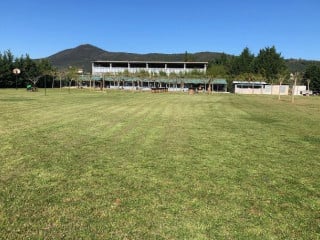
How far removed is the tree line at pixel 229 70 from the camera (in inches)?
3469

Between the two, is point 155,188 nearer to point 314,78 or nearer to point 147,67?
point 147,67

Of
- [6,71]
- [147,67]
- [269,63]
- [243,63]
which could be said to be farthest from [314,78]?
[6,71]

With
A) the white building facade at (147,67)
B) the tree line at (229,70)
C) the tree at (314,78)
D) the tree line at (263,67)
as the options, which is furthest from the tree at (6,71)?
the tree at (314,78)

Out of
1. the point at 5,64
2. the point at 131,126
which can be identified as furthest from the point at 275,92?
the point at 131,126

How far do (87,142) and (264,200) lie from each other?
673cm

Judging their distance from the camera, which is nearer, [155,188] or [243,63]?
[155,188]

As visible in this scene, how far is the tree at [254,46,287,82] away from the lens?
439ft

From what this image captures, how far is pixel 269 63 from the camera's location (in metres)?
135

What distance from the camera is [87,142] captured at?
463 inches

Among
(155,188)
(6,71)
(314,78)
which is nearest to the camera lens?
(155,188)

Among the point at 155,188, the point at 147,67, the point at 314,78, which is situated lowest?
the point at 155,188

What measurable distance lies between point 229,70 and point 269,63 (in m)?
14.8

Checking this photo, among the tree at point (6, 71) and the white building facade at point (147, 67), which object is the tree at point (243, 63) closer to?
the white building facade at point (147, 67)

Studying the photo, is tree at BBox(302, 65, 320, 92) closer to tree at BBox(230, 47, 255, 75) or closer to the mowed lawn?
tree at BBox(230, 47, 255, 75)
